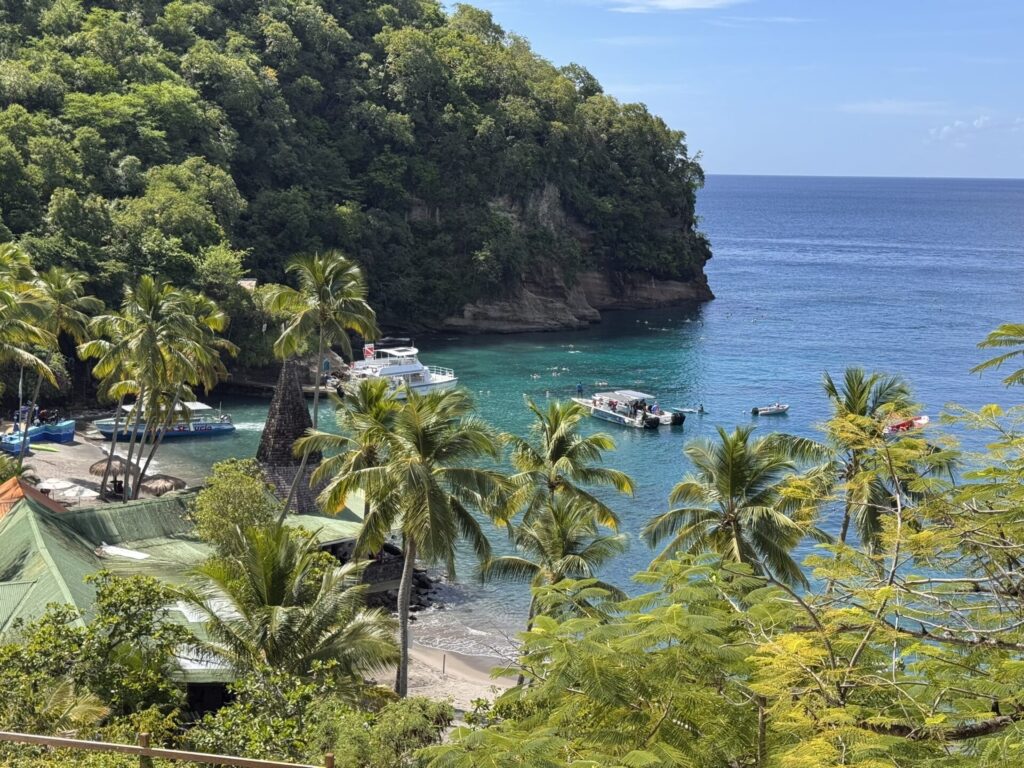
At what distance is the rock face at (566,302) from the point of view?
82.0 meters

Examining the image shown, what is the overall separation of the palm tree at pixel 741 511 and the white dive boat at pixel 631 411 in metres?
32.9

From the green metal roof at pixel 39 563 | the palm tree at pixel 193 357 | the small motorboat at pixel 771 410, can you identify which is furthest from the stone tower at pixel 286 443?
the small motorboat at pixel 771 410

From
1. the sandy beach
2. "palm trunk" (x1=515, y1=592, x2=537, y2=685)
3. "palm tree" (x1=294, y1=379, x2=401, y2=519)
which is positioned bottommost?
the sandy beach

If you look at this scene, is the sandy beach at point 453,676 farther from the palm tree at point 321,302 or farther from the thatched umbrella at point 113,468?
the thatched umbrella at point 113,468

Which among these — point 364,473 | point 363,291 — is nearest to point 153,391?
point 363,291

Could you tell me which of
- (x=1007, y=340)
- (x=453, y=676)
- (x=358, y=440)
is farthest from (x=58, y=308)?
(x=1007, y=340)

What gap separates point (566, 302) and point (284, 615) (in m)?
71.3

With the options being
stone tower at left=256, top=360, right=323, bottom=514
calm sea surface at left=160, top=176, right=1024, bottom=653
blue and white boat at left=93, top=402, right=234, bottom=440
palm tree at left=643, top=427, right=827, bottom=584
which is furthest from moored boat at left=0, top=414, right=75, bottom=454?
palm tree at left=643, top=427, right=827, bottom=584

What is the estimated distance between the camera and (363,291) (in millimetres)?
32281

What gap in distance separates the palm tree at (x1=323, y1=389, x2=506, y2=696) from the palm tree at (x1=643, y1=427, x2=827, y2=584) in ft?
13.0

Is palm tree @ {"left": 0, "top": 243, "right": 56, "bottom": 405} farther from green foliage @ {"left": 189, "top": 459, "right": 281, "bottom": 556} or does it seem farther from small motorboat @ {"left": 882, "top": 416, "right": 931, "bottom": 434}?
small motorboat @ {"left": 882, "top": 416, "right": 931, "bottom": 434}

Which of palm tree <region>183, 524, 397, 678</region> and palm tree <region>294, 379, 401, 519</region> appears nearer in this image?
palm tree <region>183, 524, 397, 678</region>

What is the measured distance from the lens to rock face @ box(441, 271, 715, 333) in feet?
269

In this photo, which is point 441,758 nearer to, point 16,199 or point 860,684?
point 860,684
